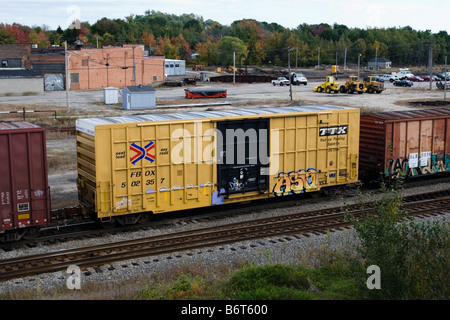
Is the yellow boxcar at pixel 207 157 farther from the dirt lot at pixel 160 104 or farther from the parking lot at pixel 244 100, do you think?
the parking lot at pixel 244 100

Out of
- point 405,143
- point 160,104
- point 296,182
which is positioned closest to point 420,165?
point 405,143

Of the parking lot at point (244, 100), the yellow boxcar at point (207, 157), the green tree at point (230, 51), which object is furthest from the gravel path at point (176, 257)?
the green tree at point (230, 51)

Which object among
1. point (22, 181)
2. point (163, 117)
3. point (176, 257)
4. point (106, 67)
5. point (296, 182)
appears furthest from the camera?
point (106, 67)

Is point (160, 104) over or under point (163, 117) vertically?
under

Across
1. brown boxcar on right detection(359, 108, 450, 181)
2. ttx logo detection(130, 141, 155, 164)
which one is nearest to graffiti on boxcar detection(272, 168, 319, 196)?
brown boxcar on right detection(359, 108, 450, 181)

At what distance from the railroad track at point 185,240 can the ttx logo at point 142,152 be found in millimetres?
2535

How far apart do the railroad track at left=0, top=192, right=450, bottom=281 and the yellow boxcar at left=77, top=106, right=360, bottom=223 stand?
1288 millimetres

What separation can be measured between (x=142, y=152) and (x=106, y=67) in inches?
2871

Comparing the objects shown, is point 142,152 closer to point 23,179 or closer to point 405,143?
point 23,179

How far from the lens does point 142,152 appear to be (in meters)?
16.9

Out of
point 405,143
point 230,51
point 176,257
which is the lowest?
point 176,257

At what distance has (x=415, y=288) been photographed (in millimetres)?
9984
